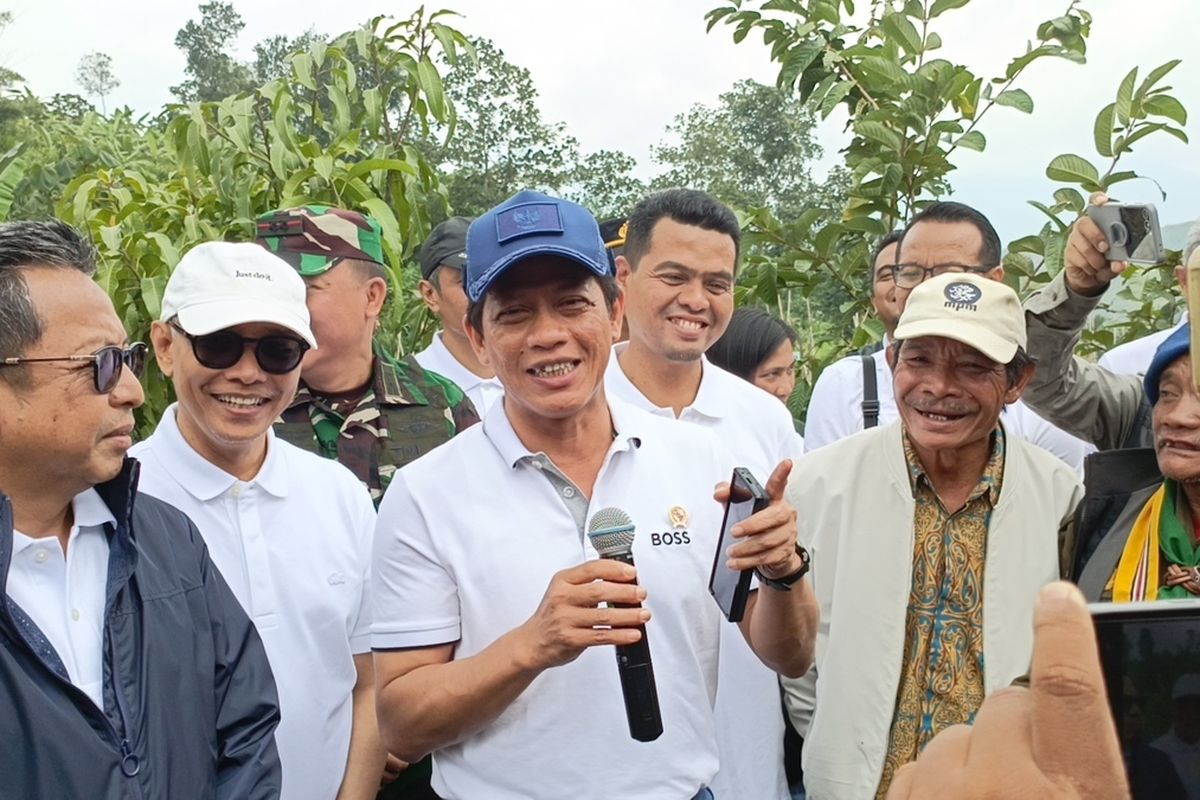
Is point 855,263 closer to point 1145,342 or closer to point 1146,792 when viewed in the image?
point 1145,342

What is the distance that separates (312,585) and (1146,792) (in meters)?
2.13

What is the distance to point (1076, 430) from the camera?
3.34 meters

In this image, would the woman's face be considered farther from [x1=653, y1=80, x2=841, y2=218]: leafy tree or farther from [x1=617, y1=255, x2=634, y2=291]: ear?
[x1=653, y1=80, x2=841, y2=218]: leafy tree

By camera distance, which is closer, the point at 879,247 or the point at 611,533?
the point at 611,533

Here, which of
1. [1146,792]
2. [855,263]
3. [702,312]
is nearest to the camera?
[1146,792]

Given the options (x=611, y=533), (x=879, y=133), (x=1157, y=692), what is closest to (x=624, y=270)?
(x=879, y=133)

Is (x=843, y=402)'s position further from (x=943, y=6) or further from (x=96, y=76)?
(x=96, y=76)

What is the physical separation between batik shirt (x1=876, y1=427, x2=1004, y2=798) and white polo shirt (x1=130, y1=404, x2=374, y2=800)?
130 cm

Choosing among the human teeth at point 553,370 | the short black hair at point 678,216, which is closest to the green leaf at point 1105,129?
the short black hair at point 678,216

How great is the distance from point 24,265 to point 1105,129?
3509 mm

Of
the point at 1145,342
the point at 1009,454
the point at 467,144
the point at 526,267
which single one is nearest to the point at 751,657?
the point at 1009,454

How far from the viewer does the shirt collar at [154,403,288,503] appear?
2869 millimetres

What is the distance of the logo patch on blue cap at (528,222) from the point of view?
241 cm

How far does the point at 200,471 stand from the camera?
2896mm
